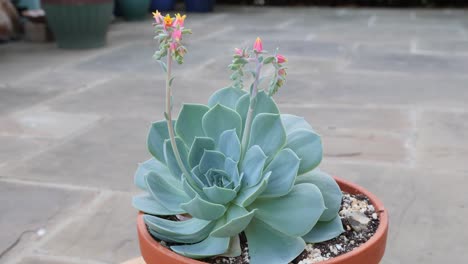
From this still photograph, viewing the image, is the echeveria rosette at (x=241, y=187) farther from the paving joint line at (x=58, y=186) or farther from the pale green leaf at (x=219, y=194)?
the paving joint line at (x=58, y=186)

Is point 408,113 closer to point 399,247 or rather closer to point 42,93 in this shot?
point 399,247

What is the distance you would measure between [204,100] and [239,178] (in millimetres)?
2234

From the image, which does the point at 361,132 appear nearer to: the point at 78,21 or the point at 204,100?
the point at 204,100

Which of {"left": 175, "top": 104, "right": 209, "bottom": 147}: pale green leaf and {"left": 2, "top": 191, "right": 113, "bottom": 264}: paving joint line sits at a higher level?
{"left": 175, "top": 104, "right": 209, "bottom": 147}: pale green leaf

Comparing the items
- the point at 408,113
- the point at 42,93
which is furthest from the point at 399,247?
the point at 42,93

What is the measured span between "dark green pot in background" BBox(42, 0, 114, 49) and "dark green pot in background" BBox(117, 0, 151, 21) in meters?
1.71

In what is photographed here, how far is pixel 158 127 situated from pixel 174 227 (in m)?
0.18

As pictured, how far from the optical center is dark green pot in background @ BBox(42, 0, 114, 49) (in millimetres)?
4523

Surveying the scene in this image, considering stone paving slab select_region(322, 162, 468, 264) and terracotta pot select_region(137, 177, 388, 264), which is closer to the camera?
terracotta pot select_region(137, 177, 388, 264)

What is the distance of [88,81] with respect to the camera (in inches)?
141

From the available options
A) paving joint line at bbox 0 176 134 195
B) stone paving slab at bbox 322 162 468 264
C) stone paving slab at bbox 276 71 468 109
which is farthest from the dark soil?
stone paving slab at bbox 276 71 468 109

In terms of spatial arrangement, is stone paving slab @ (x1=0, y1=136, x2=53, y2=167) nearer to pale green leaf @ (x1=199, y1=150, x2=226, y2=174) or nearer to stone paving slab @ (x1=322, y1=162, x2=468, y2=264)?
stone paving slab @ (x1=322, y1=162, x2=468, y2=264)

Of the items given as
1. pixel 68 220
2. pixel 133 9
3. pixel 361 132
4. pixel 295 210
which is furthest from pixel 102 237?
pixel 133 9

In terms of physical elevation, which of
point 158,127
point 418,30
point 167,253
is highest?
point 158,127
